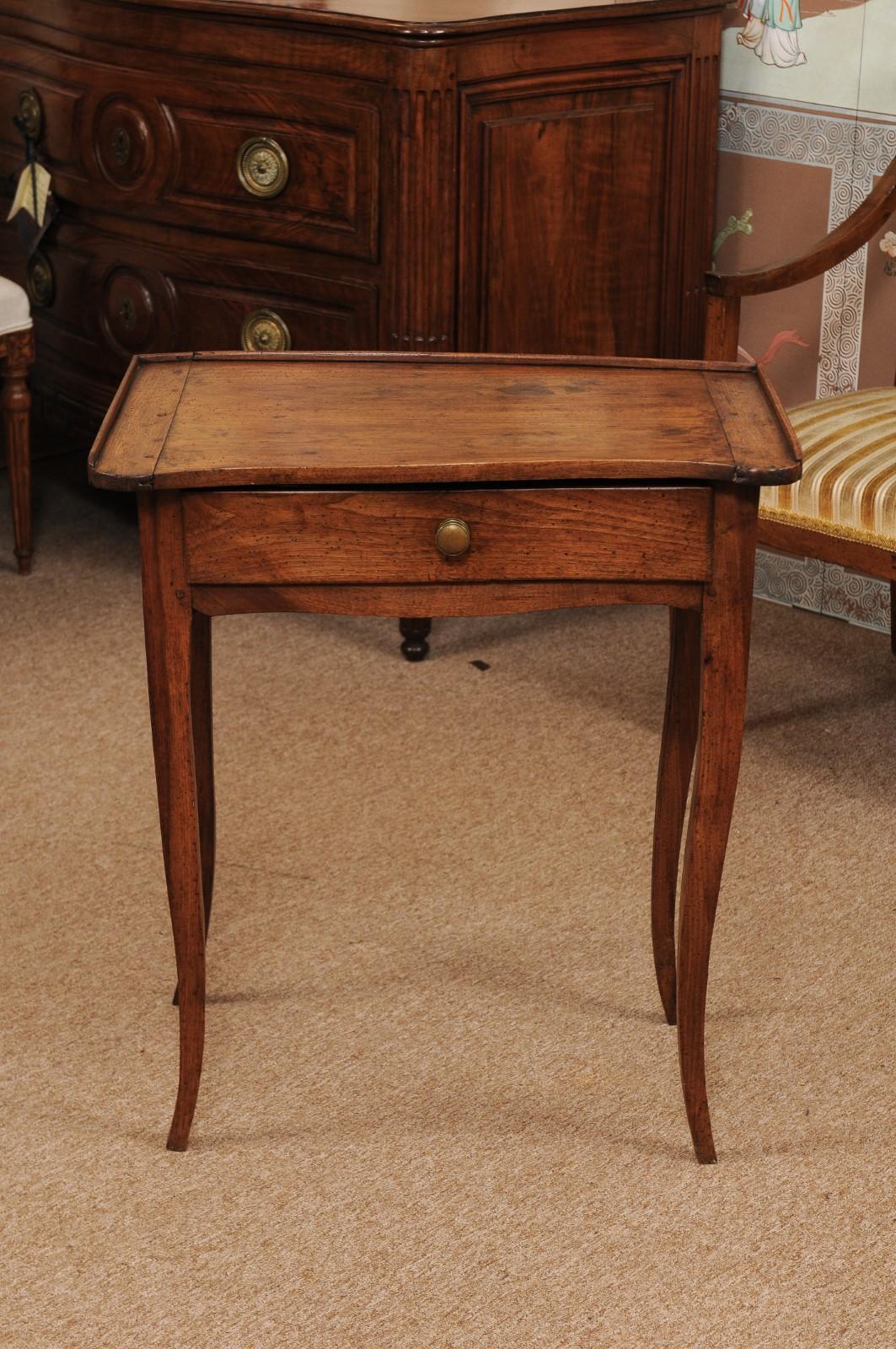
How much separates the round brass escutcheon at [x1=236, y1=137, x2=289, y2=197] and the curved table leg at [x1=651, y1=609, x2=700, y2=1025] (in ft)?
4.80

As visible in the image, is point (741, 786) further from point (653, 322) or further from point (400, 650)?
point (653, 322)

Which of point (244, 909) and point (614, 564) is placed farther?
point (244, 909)

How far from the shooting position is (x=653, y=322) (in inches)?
136

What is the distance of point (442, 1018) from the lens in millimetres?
2279

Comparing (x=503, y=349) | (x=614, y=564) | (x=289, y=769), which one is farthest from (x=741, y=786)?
(x=614, y=564)

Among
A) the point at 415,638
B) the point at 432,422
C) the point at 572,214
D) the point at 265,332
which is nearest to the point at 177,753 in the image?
the point at 432,422

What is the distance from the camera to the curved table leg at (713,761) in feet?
5.75

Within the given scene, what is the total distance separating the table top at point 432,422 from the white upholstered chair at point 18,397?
1.61 metres

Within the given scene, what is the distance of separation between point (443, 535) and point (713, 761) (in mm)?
405

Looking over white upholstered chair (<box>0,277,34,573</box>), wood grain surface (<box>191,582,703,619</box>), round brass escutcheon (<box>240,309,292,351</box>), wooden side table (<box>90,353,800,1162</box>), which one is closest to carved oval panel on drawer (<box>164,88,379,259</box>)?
round brass escutcheon (<box>240,309,292,351</box>)

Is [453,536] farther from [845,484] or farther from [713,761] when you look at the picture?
[845,484]

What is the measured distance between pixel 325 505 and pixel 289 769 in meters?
1.27

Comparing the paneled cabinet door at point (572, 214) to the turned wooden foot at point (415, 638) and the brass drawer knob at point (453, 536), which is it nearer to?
the turned wooden foot at point (415, 638)

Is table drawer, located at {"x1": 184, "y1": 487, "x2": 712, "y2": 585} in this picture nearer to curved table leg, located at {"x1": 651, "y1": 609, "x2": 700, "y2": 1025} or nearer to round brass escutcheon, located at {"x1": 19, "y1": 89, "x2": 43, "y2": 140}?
curved table leg, located at {"x1": 651, "y1": 609, "x2": 700, "y2": 1025}
